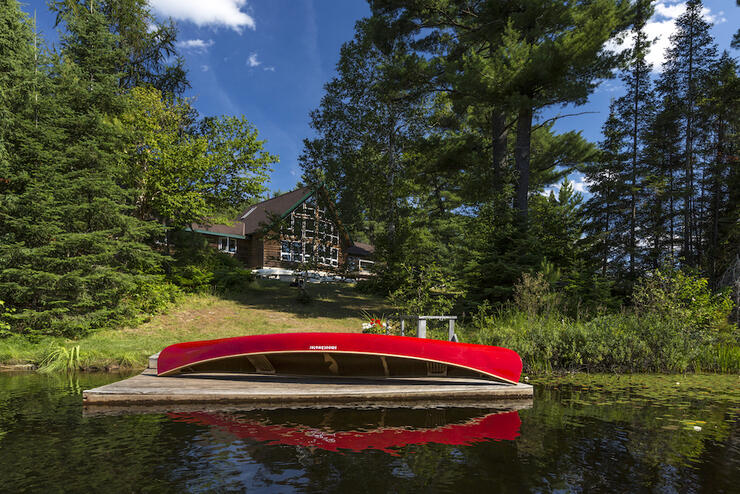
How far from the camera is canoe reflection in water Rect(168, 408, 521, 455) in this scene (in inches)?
166

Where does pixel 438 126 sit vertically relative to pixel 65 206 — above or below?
above

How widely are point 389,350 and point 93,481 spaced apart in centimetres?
368

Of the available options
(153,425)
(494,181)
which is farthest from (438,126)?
(153,425)

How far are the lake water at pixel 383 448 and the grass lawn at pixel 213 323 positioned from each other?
11.4 ft

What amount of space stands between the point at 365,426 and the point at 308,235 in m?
15.3

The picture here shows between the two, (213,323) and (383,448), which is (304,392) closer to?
(383,448)

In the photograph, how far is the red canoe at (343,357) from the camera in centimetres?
573

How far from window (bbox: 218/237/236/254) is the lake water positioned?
24.0m

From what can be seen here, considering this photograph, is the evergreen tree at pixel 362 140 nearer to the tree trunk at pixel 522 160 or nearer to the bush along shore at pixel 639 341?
the tree trunk at pixel 522 160

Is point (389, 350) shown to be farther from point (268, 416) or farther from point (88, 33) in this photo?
point (88, 33)

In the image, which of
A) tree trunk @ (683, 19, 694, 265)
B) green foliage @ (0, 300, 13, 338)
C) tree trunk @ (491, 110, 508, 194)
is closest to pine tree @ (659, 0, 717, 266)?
tree trunk @ (683, 19, 694, 265)

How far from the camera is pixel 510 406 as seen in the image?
18.7 ft

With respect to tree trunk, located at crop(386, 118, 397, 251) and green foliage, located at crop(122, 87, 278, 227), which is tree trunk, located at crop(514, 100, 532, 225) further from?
green foliage, located at crop(122, 87, 278, 227)

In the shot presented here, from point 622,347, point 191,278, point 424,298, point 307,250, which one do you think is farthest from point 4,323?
point 622,347
